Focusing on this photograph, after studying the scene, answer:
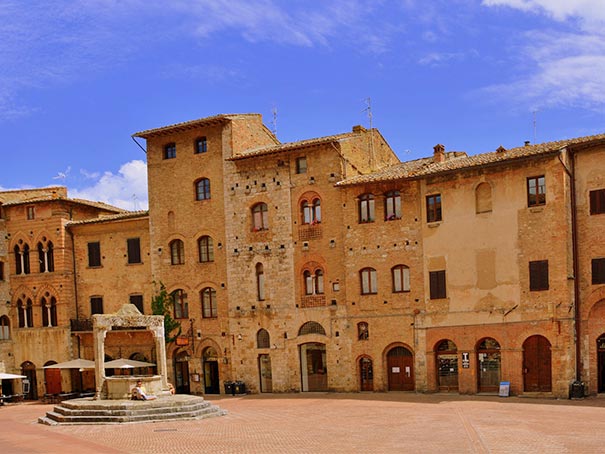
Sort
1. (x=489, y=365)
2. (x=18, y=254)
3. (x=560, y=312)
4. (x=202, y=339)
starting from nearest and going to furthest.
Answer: (x=560, y=312) < (x=489, y=365) < (x=202, y=339) < (x=18, y=254)

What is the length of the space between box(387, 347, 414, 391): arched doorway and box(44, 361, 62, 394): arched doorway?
64.4 ft

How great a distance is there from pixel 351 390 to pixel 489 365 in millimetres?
6868

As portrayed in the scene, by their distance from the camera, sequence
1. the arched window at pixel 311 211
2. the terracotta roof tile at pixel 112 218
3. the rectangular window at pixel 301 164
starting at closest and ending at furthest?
the arched window at pixel 311 211 < the rectangular window at pixel 301 164 < the terracotta roof tile at pixel 112 218

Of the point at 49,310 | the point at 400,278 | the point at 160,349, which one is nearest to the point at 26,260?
the point at 49,310

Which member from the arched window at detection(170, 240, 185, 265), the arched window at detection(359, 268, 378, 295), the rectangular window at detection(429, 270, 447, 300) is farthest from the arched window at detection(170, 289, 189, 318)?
the rectangular window at detection(429, 270, 447, 300)

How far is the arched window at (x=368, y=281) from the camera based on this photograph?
3659cm

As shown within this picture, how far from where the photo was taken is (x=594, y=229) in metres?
31.8

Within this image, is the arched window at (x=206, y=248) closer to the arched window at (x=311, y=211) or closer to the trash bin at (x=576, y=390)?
the arched window at (x=311, y=211)

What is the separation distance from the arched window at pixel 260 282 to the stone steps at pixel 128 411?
11.4 meters

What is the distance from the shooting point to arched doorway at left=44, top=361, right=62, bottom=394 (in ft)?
143

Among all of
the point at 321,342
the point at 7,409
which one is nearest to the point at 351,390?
the point at 321,342

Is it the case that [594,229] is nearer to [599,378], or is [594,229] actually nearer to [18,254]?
[599,378]

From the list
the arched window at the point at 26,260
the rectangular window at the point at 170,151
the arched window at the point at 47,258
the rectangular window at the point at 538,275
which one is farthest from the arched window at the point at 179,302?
the rectangular window at the point at 538,275

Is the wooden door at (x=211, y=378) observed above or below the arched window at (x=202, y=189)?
below
